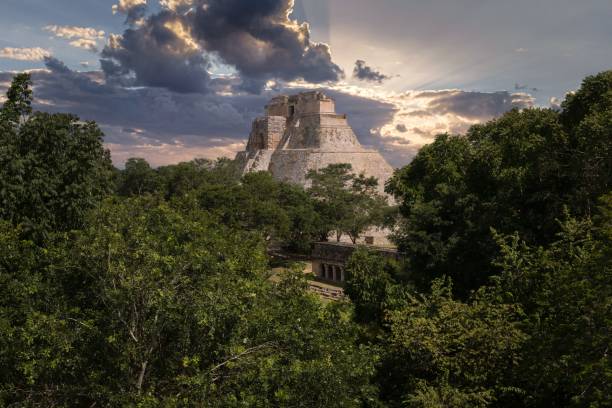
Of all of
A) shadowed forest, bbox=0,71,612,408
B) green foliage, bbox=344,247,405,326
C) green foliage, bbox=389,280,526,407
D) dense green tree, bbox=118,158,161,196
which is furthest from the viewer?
dense green tree, bbox=118,158,161,196

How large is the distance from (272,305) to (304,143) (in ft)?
190

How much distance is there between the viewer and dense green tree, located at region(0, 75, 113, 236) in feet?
54.0

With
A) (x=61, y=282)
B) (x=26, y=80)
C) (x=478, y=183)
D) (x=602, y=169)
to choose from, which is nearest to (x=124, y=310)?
(x=61, y=282)

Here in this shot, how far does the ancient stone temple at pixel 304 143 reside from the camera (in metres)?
63.9

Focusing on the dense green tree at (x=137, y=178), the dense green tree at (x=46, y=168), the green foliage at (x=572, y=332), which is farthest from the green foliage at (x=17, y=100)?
the dense green tree at (x=137, y=178)

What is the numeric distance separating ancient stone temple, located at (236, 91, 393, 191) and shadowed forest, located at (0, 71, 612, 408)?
4171cm

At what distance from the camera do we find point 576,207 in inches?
674

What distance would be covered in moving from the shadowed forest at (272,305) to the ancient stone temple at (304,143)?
137 ft

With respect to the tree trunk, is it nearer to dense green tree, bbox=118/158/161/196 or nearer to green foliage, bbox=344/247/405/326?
green foliage, bbox=344/247/405/326

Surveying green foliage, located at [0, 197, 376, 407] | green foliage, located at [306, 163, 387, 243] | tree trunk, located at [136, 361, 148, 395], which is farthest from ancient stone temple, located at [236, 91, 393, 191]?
tree trunk, located at [136, 361, 148, 395]

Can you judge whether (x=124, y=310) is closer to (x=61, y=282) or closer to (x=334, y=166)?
(x=61, y=282)

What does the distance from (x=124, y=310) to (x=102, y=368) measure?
1101 millimetres

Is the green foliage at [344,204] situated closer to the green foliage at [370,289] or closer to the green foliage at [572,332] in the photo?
the green foliage at [370,289]

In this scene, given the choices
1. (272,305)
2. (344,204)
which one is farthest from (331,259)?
(272,305)
